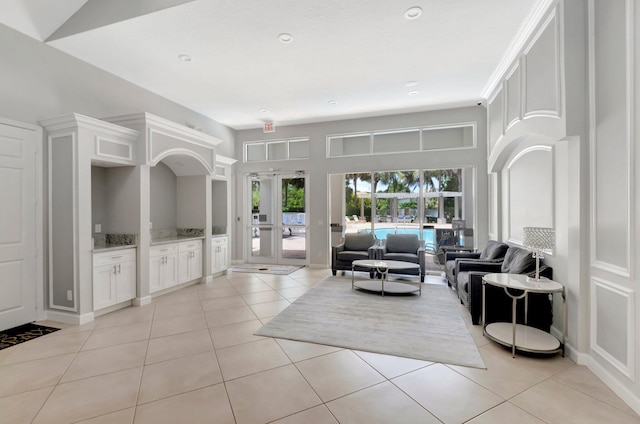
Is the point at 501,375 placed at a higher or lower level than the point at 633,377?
lower

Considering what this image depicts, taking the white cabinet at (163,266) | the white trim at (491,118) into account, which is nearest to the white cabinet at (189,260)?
the white cabinet at (163,266)

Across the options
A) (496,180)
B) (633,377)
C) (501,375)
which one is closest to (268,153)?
(496,180)

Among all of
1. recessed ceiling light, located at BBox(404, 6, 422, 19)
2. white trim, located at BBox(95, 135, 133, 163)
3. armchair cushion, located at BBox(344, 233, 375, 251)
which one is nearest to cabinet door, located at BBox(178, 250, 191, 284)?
white trim, located at BBox(95, 135, 133, 163)

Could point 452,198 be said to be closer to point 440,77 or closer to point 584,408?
point 440,77

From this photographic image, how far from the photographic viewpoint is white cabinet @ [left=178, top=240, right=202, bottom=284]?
535cm

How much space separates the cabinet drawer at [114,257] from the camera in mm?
3986

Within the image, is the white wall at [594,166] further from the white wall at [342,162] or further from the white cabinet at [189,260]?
the white cabinet at [189,260]

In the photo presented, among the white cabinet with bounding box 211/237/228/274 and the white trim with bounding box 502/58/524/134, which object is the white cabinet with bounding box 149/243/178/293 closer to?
the white cabinet with bounding box 211/237/228/274

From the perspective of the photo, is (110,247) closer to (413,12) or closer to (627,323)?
(413,12)

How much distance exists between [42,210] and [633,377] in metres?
6.24

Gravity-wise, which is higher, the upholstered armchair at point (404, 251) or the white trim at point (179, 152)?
the white trim at point (179, 152)

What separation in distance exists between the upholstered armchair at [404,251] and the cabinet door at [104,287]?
4.44 metres

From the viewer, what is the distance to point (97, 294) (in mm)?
3943

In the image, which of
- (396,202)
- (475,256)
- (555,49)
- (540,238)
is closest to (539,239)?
(540,238)
